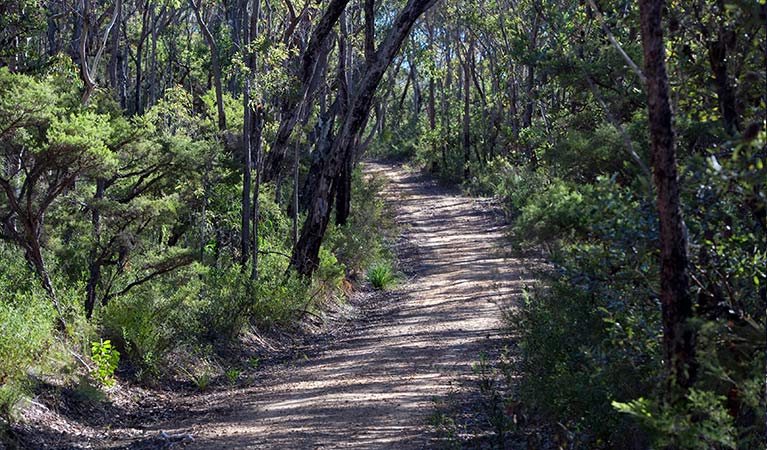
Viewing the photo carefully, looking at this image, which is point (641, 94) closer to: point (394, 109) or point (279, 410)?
point (279, 410)

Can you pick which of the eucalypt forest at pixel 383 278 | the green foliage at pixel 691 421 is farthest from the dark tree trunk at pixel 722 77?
the green foliage at pixel 691 421

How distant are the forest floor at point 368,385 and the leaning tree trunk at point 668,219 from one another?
11.2ft

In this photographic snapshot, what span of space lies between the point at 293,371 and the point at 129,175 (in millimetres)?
3417

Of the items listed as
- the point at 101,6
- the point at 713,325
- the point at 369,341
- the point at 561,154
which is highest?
the point at 101,6

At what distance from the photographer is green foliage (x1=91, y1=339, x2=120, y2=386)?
983cm

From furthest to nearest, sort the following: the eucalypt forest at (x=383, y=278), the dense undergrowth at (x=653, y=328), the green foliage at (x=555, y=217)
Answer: the green foliage at (x=555, y=217) → the eucalypt forest at (x=383, y=278) → the dense undergrowth at (x=653, y=328)

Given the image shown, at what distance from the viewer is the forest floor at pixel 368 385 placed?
27.9 feet

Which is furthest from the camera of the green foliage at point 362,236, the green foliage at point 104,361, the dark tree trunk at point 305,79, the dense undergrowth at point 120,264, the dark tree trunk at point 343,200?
the dark tree trunk at point 343,200

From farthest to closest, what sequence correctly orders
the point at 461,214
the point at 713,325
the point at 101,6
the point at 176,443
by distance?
1. the point at 461,214
2. the point at 101,6
3. the point at 176,443
4. the point at 713,325

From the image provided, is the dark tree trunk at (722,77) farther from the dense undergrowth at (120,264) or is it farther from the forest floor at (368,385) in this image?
the dense undergrowth at (120,264)

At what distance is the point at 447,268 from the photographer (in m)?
21.8

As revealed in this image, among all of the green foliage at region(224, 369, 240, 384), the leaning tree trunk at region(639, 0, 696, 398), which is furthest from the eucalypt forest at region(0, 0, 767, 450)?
the green foliage at region(224, 369, 240, 384)

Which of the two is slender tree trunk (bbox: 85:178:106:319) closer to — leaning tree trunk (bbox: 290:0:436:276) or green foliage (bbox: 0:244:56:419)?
green foliage (bbox: 0:244:56:419)

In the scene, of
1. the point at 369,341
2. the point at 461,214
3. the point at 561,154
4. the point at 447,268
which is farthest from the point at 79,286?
the point at 461,214
